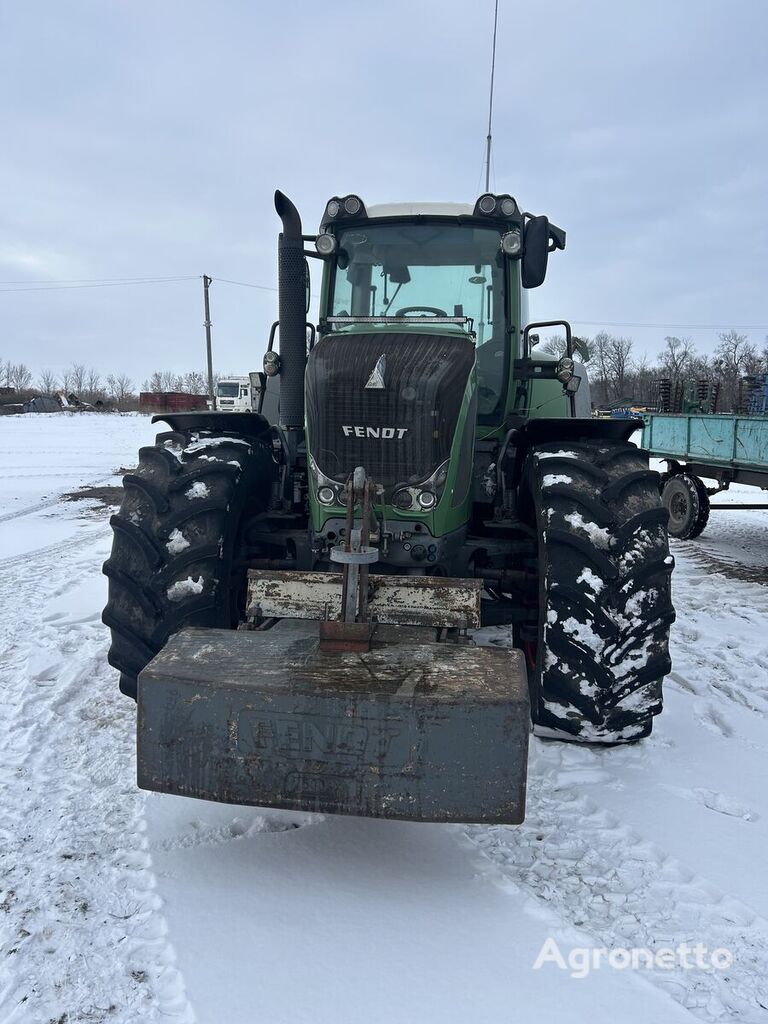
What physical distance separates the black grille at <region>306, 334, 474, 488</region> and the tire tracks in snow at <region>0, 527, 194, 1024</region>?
5.64 feet

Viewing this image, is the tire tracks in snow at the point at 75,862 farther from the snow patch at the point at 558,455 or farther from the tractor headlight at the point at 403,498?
the snow patch at the point at 558,455

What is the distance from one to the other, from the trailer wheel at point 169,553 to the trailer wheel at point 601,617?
1.51m

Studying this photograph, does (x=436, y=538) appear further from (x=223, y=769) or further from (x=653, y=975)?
(x=653, y=975)

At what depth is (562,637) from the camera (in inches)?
125

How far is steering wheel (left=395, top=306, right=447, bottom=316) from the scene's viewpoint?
4441 millimetres

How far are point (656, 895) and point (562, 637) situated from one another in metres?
1.02

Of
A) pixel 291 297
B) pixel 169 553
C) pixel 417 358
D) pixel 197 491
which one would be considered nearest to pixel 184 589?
pixel 169 553

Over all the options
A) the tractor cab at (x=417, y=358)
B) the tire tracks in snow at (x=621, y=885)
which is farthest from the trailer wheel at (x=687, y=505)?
the tire tracks in snow at (x=621, y=885)

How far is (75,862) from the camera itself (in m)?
2.66

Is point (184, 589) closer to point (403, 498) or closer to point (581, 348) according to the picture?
point (403, 498)

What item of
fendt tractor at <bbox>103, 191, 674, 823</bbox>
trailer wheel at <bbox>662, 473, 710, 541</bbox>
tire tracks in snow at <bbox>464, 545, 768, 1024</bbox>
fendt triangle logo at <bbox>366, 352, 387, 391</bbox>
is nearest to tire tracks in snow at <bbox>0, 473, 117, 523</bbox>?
fendt tractor at <bbox>103, 191, 674, 823</bbox>

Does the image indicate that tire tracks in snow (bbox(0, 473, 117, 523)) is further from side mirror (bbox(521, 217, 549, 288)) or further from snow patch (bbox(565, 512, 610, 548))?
snow patch (bbox(565, 512, 610, 548))

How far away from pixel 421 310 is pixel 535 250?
29.6 inches

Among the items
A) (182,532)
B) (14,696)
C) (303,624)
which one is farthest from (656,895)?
(14,696)
